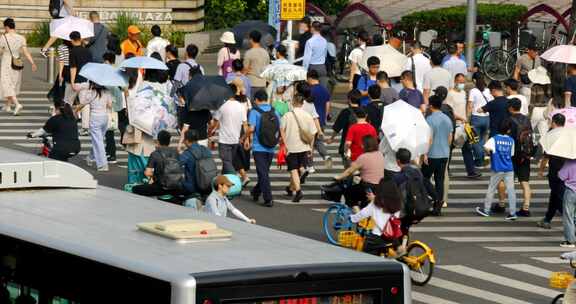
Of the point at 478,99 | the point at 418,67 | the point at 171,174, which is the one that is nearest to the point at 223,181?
the point at 171,174

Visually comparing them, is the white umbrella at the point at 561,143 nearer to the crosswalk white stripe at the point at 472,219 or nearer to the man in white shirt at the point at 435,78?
the crosswalk white stripe at the point at 472,219

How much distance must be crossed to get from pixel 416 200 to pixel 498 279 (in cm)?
130

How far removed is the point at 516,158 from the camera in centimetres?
2109

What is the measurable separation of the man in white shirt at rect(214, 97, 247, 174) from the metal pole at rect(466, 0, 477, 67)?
11202mm

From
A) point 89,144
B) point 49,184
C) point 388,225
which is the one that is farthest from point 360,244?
point 89,144

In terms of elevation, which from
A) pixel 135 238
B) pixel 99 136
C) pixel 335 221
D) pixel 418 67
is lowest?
pixel 335 221

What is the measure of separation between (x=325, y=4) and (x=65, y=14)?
39.7 feet

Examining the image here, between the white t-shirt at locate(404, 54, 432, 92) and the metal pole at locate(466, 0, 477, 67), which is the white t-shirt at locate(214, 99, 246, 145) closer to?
the white t-shirt at locate(404, 54, 432, 92)

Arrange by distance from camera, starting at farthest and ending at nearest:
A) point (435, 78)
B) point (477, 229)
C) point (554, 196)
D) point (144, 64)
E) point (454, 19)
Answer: point (454, 19) → point (435, 78) → point (144, 64) → point (477, 229) → point (554, 196)

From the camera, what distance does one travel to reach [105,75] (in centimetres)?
2228

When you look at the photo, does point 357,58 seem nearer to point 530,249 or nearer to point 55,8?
point 55,8

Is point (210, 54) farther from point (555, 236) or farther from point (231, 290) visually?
point (231, 290)

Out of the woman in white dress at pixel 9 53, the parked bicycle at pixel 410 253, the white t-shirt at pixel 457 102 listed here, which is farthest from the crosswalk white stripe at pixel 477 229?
the woman in white dress at pixel 9 53

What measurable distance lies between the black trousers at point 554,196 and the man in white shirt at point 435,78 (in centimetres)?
434
